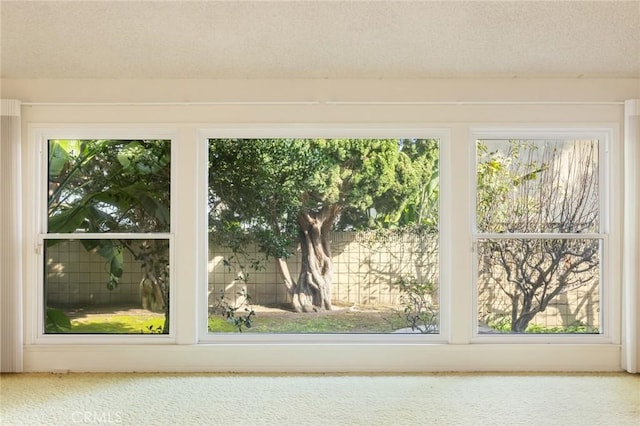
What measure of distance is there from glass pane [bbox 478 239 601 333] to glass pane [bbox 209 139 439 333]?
430mm

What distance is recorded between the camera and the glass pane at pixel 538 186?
3605mm

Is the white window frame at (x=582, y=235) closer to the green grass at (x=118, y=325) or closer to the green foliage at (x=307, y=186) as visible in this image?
the green foliage at (x=307, y=186)

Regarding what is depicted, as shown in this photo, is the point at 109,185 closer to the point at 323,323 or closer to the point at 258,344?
the point at 258,344

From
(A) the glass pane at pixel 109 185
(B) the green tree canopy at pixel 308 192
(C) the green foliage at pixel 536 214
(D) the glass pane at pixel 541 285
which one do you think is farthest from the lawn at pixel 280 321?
(C) the green foliage at pixel 536 214

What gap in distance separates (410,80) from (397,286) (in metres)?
1.51

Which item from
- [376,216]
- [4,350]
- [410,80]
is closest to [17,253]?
[4,350]

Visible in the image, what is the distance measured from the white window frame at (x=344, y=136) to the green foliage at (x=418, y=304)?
0.06m

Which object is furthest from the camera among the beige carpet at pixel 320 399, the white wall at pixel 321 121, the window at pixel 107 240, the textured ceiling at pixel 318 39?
the window at pixel 107 240

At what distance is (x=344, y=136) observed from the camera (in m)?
3.58

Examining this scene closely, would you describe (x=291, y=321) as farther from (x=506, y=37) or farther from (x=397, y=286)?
(x=506, y=37)

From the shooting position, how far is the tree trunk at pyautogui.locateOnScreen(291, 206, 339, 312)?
11.9 feet

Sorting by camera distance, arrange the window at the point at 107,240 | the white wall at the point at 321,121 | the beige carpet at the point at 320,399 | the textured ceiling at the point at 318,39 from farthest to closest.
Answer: the window at the point at 107,240, the white wall at the point at 321,121, the textured ceiling at the point at 318,39, the beige carpet at the point at 320,399

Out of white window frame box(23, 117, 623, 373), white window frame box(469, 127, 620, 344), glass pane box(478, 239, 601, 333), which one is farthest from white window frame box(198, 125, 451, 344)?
glass pane box(478, 239, 601, 333)

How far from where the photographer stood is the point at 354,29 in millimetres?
2986
